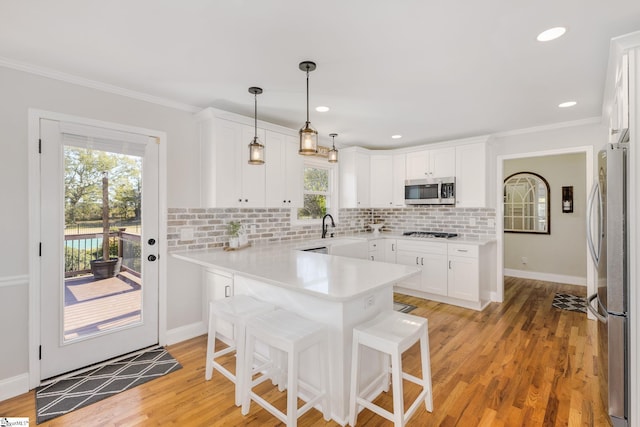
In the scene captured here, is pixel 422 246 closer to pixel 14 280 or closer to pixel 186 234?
pixel 186 234

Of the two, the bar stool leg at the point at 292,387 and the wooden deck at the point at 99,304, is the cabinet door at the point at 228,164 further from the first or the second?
the bar stool leg at the point at 292,387

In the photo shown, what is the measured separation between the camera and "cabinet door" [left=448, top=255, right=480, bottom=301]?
400 centimetres

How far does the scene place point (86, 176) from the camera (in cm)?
259

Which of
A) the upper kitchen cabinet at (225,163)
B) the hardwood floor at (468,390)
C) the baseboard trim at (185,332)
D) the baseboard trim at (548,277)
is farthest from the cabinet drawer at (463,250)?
the baseboard trim at (185,332)

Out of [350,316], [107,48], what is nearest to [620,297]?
[350,316]

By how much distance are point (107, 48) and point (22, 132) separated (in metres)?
0.98

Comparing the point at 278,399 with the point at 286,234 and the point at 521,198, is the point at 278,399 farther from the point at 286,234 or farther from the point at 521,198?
the point at 521,198

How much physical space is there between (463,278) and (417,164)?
6.07 feet

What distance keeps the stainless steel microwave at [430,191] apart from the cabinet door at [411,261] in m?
0.81

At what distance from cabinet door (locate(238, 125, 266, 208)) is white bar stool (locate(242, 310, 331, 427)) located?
5.20 ft

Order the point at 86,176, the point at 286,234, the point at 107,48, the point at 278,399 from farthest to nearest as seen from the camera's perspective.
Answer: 1. the point at 286,234
2. the point at 86,176
3. the point at 278,399
4. the point at 107,48

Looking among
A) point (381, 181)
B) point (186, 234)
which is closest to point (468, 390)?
point (186, 234)

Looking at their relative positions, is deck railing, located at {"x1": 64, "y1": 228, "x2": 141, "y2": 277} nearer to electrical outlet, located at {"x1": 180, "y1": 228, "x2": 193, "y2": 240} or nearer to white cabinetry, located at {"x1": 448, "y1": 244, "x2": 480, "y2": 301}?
electrical outlet, located at {"x1": 180, "y1": 228, "x2": 193, "y2": 240}

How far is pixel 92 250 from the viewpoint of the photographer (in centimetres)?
264
